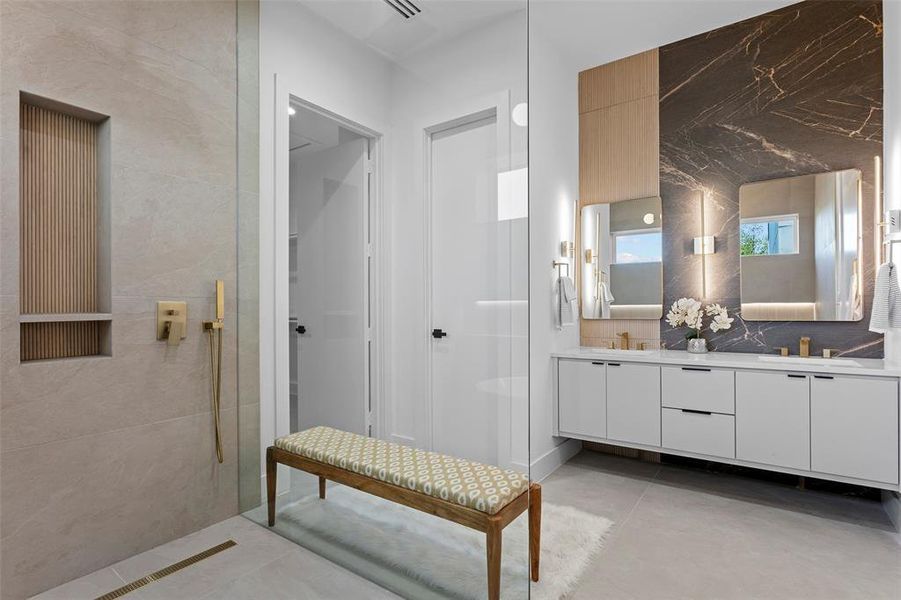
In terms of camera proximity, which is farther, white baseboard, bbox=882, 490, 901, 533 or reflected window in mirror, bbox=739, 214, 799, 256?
reflected window in mirror, bbox=739, 214, 799, 256

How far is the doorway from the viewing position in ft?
6.28

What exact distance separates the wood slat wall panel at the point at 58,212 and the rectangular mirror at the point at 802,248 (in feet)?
12.3

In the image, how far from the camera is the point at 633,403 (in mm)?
3150

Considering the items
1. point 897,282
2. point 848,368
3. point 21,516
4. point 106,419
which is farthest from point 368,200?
point 897,282

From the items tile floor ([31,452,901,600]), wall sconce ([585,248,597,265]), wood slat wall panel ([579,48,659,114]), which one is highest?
wood slat wall panel ([579,48,659,114])

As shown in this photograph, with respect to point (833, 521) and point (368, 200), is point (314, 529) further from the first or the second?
point (833, 521)

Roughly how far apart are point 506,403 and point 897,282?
234 cm

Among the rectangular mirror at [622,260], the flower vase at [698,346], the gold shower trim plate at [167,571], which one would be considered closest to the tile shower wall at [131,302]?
the gold shower trim plate at [167,571]

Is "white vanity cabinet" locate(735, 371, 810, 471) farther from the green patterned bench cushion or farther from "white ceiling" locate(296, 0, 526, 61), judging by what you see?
"white ceiling" locate(296, 0, 526, 61)

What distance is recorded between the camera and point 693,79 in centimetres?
349

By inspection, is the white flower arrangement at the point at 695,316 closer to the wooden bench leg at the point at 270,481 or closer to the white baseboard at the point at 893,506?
the white baseboard at the point at 893,506

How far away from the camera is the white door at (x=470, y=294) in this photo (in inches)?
66.9

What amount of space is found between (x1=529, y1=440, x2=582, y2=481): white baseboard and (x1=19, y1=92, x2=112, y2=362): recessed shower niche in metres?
2.42

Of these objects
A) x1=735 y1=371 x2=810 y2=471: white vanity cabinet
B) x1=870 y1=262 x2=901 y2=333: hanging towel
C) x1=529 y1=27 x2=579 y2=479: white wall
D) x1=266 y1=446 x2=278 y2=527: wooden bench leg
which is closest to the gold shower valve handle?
x1=266 y1=446 x2=278 y2=527: wooden bench leg
